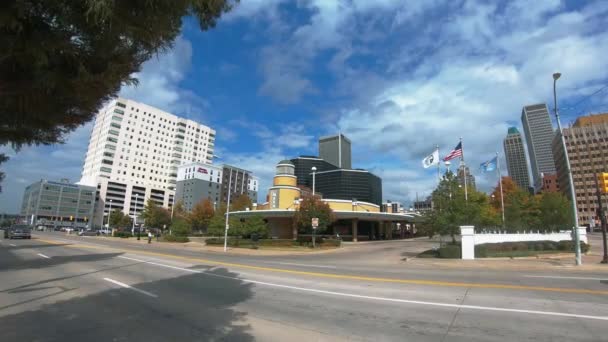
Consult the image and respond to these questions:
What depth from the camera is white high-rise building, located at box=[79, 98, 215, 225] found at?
12775cm

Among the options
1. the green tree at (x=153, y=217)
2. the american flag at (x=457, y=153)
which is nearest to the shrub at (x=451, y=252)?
the american flag at (x=457, y=153)

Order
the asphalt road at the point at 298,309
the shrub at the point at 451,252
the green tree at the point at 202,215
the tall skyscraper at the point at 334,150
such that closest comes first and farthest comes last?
the asphalt road at the point at 298,309 → the shrub at the point at 451,252 → the green tree at the point at 202,215 → the tall skyscraper at the point at 334,150

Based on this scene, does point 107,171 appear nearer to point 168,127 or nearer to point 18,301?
point 168,127

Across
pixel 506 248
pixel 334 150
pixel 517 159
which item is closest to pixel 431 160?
pixel 506 248

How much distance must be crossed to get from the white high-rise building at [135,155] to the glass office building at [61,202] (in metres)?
3.67

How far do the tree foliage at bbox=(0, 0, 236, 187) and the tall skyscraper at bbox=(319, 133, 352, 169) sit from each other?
7218 inches

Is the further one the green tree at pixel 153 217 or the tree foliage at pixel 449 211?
the green tree at pixel 153 217

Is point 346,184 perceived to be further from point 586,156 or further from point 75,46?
point 75,46

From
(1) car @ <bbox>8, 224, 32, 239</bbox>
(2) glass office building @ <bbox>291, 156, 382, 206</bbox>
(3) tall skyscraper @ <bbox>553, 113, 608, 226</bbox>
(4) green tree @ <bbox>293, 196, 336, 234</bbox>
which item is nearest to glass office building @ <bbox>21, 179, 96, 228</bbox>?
(2) glass office building @ <bbox>291, 156, 382, 206</bbox>

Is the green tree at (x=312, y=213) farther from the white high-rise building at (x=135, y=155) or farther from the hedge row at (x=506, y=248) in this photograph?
the white high-rise building at (x=135, y=155)

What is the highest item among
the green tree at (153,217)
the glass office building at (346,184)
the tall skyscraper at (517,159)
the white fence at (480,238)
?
the tall skyscraper at (517,159)

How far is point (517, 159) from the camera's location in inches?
7096

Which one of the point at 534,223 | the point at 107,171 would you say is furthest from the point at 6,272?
the point at 107,171

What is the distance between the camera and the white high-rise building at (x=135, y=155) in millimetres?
127750
